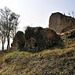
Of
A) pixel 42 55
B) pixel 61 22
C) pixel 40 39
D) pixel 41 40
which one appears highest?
pixel 61 22

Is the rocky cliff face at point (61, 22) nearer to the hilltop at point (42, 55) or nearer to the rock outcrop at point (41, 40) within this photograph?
the hilltop at point (42, 55)

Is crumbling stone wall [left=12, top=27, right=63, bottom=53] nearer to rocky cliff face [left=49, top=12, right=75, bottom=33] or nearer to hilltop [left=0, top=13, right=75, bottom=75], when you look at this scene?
hilltop [left=0, top=13, right=75, bottom=75]

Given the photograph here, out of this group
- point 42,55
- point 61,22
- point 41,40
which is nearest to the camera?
point 42,55

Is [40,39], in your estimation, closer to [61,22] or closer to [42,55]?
[42,55]

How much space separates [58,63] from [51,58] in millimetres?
1099

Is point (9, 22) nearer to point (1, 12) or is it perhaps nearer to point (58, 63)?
point (1, 12)

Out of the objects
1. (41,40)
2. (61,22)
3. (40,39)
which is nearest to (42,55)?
(41,40)

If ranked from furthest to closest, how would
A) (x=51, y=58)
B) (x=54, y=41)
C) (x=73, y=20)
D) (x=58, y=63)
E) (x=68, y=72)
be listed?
(x=73, y=20)
(x=54, y=41)
(x=51, y=58)
(x=58, y=63)
(x=68, y=72)

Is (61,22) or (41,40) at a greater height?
(61,22)

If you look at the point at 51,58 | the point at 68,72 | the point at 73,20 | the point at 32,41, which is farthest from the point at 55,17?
the point at 68,72

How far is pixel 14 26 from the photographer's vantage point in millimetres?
25578

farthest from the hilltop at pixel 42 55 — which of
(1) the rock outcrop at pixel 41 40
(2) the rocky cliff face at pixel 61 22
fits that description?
(2) the rocky cliff face at pixel 61 22

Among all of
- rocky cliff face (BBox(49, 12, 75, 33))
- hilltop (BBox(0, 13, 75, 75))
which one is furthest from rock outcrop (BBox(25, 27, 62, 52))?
rocky cliff face (BBox(49, 12, 75, 33))

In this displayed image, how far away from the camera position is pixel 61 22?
2241cm
